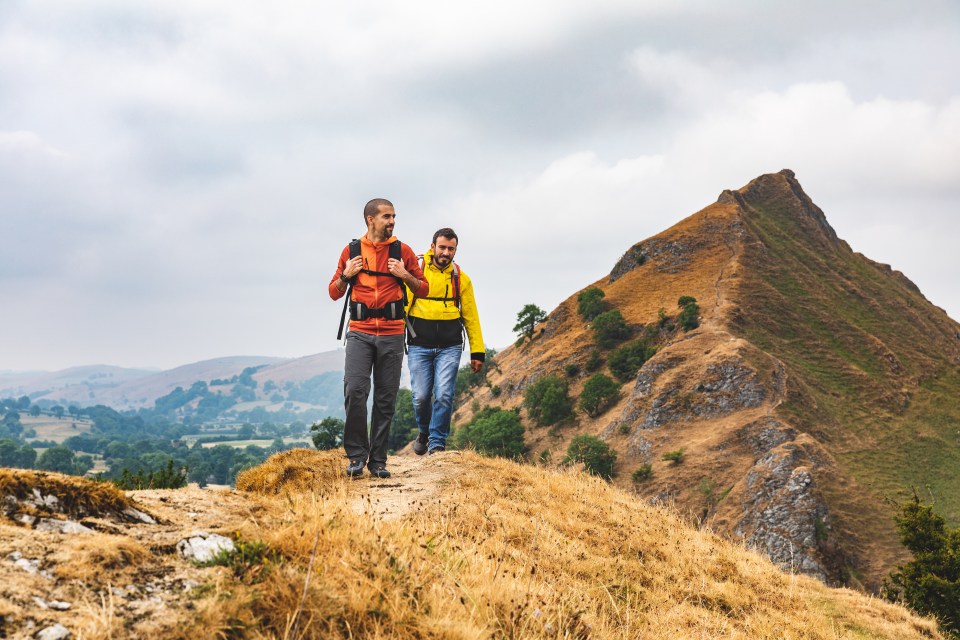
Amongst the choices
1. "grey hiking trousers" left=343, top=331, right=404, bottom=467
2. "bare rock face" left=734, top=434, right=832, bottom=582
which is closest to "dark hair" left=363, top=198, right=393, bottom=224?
"grey hiking trousers" left=343, top=331, right=404, bottom=467

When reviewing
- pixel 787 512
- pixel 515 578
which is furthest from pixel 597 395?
pixel 515 578

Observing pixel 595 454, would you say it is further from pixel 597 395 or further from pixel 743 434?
pixel 743 434

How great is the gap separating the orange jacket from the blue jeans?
187cm

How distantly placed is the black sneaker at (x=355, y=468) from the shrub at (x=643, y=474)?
4383 cm

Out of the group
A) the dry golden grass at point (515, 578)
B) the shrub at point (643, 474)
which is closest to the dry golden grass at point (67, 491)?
the dry golden grass at point (515, 578)

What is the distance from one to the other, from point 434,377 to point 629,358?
2353 inches

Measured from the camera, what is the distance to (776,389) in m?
51.2

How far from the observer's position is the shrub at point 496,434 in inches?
2537

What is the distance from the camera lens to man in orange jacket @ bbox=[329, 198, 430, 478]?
7141 millimetres

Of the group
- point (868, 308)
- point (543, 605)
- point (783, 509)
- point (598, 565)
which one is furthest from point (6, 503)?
point (868, 308)

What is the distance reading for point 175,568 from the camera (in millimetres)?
2996

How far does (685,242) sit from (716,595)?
83.1 meters

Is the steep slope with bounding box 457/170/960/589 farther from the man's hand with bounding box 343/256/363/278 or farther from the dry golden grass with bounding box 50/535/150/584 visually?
the dry golden grass with bounding box 50/535/150/584

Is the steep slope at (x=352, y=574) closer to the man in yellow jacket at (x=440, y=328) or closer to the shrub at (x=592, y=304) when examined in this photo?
the man in yellow jacket at (x=440, y=328)
